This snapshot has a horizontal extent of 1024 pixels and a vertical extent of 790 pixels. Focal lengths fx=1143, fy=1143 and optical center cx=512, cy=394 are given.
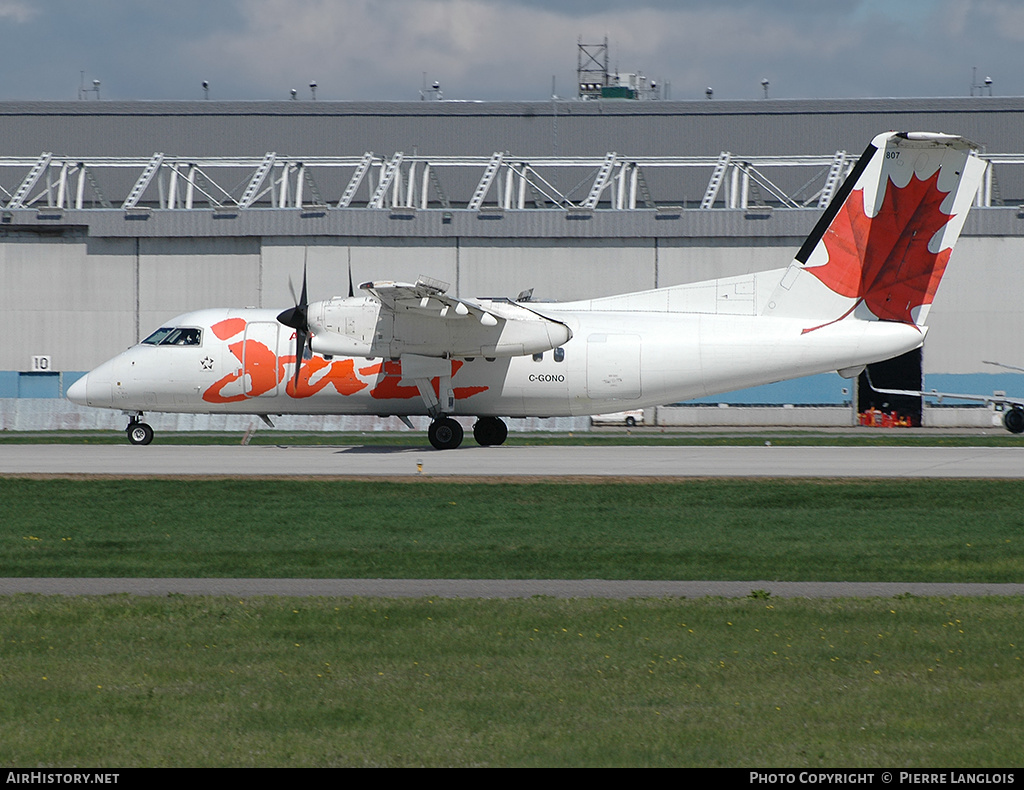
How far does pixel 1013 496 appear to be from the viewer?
76.5 ft

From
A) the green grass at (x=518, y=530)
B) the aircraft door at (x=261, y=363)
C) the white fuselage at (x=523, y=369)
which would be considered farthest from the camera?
the aircraft door at (x=261, y=363)

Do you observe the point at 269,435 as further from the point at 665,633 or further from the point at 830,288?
the point at 665,633

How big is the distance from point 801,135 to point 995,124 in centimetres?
1098

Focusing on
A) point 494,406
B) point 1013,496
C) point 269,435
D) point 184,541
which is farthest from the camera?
point 269,435

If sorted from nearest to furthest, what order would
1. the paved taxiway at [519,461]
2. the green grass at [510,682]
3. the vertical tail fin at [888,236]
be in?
the green grass at [510,682] < the paved taxiway at [519,461] < the vertical tail fin at [888,236]

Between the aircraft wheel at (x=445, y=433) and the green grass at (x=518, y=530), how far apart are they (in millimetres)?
8208

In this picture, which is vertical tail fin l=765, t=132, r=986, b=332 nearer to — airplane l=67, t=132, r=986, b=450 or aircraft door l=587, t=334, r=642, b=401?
airplane l=67, t=132, r=986, b=450

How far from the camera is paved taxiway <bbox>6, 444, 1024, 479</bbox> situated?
27.0m

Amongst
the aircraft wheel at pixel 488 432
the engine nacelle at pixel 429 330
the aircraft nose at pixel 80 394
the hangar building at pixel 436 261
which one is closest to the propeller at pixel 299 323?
the engine nacelle at pixel 429 330

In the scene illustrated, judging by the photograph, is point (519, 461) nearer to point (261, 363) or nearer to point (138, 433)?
point (261, 363)

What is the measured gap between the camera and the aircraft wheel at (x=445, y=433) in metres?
33.2

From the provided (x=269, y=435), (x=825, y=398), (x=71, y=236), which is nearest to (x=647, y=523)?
(x=269, y=435)

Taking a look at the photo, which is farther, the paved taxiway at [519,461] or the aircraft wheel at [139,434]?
the aircraft wheel at [139,434]

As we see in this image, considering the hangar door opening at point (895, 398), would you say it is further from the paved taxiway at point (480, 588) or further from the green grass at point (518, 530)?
the paved taxiway at point (480, 588)
